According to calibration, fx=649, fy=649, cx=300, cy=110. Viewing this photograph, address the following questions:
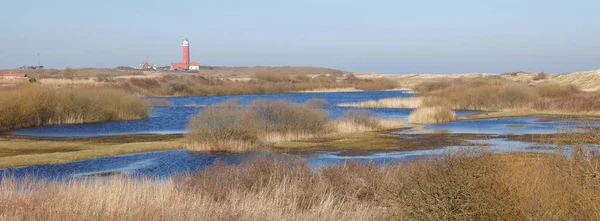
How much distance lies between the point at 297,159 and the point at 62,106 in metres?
31.3

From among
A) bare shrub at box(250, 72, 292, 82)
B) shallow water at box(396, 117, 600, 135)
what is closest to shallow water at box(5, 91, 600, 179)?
shallow water at box(396, 117, 600, 135)

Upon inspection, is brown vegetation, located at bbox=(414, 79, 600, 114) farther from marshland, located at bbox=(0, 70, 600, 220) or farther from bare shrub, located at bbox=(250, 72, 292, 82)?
bare shrub, located at bbox=(250, 72, 292, 82)

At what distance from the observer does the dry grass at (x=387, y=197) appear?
925cm

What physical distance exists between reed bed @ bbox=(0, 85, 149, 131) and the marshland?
10 cm

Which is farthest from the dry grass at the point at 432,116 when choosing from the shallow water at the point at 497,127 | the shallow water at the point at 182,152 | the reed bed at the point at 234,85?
the reed bed at the point at 234,85

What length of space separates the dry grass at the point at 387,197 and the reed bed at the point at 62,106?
29093mm

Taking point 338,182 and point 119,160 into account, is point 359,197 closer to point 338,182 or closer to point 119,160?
point 338,182

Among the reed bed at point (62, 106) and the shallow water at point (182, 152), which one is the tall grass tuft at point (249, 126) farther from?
the reed bed at point (62, 106)

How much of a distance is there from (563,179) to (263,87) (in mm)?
87183

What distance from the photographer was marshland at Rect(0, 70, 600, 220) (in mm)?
9531

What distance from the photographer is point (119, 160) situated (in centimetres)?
2447

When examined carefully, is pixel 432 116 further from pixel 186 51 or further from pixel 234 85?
pixel 186 51

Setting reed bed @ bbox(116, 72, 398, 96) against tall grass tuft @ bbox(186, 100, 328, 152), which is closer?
tall grass tuft @ bbox(186, 100, 328, 152)

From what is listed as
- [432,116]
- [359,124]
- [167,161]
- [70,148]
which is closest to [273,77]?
[432,116]
